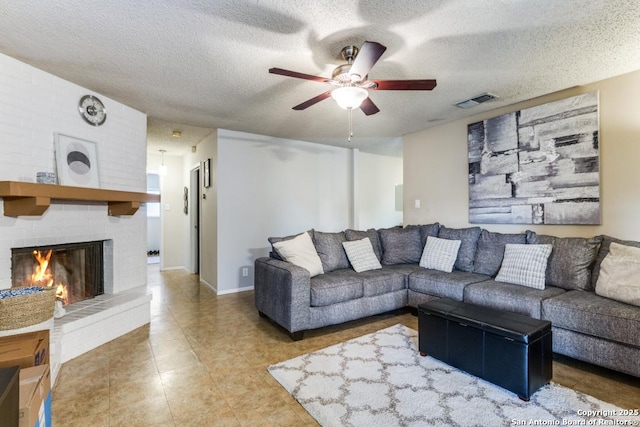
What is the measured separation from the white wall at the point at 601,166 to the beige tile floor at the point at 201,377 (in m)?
1.36

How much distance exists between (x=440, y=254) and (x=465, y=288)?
27.4 inches

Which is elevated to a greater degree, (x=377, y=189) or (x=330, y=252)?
(x=377, y=189)

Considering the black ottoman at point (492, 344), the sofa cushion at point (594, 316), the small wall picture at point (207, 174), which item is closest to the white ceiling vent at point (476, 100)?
the sofa cushion at point (594, 316)

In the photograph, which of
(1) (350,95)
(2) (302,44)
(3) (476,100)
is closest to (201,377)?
(1) (350,95)

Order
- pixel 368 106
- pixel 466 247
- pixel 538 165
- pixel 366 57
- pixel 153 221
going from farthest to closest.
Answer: pixel 153 221 → pixel 466 247 → pixel 538 165 → pixel 368 106 → pixel 366 57

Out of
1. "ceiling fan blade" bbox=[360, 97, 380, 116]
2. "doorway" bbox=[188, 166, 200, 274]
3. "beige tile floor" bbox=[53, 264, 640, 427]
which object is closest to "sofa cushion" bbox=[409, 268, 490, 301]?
"beige tile floor" bbox=[53, 264, 640, 427]

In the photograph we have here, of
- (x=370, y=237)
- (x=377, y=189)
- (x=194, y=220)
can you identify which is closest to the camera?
(x=370, y=237)

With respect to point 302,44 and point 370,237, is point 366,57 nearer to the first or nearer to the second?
point 302,44

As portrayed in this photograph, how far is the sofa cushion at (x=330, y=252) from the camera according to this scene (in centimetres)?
350

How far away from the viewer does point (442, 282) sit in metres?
3.18

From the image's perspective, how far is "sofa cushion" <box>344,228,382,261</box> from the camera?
12.7 ft

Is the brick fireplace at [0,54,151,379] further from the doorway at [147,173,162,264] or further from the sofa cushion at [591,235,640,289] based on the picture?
the doorway at [147,173,162,264]

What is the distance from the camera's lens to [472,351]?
2133 mm

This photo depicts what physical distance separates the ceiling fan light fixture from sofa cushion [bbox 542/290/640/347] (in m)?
2.12
